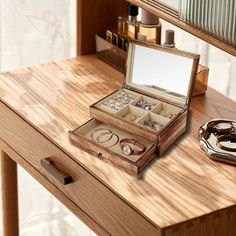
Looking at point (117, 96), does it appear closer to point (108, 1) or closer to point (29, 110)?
point (29, 110)

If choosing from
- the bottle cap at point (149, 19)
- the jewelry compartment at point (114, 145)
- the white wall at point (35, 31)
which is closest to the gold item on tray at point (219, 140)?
the jewelry compartment at point (114, 145)

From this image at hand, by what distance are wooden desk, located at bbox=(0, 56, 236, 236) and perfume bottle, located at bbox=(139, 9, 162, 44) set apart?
123mm

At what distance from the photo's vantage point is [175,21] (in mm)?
1472

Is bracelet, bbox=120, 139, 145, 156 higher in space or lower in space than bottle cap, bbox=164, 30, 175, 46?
lower

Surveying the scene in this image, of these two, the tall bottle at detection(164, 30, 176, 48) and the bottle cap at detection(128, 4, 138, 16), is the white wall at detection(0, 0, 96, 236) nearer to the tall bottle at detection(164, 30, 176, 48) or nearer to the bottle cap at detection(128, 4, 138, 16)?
the bottle cap at detection(128, 4, 138, 16)

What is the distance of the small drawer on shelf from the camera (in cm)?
176

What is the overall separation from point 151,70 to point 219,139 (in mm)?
249

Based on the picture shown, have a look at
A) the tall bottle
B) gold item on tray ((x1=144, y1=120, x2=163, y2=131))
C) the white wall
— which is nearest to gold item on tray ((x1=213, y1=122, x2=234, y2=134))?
gold item on tray ((x1=144, y1=120, x2=163, y2=131))

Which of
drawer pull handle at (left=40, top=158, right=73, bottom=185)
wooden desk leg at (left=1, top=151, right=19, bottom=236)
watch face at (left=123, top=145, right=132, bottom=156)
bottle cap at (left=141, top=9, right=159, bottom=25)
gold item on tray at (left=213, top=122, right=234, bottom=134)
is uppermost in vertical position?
bottle cap at (left=141, top=9, right=159, bottom=25)

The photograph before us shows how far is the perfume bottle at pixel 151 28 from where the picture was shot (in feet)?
5.62

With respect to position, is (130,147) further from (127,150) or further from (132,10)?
(132,10)

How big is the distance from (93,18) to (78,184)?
57 centimetres

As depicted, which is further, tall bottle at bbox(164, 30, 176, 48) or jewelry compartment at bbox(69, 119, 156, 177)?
tall bottle at bbox(164, 30, 176, 48)

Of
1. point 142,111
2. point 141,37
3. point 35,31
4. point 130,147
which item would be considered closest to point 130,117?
point 142,111
